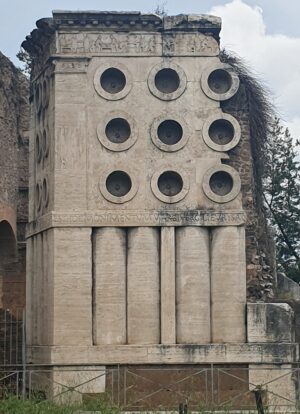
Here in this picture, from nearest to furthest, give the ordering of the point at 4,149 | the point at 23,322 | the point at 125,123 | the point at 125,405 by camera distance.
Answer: the point at 125,405 < the point at 125,123 < the point at 23,322 < the point at 4,149

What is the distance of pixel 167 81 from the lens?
19.5 meters

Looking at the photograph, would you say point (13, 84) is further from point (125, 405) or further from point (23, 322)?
point (125, 405)

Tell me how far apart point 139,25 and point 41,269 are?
511cm

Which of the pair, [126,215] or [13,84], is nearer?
[126,215]

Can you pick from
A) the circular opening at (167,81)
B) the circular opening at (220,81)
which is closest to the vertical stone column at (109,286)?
the circular opening at (167,81)

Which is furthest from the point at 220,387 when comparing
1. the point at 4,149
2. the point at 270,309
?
the point at 4,149

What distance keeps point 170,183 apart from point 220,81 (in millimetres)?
2282

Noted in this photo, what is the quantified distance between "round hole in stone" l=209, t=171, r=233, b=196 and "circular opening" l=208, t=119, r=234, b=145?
2.14 feet

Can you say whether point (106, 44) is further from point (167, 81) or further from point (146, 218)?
point (146, 218)

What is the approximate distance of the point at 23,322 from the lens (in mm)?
20844

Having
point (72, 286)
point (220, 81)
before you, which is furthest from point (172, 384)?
point (220, 81)

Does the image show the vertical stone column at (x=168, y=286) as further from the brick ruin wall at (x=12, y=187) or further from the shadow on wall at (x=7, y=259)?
the shadow on wall at (x=7, y=259)

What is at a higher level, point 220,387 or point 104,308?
point 104,308

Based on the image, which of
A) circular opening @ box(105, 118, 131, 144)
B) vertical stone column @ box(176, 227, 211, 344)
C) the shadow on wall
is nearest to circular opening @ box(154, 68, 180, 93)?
circular opening @ box(105, 118, 131, 144)
